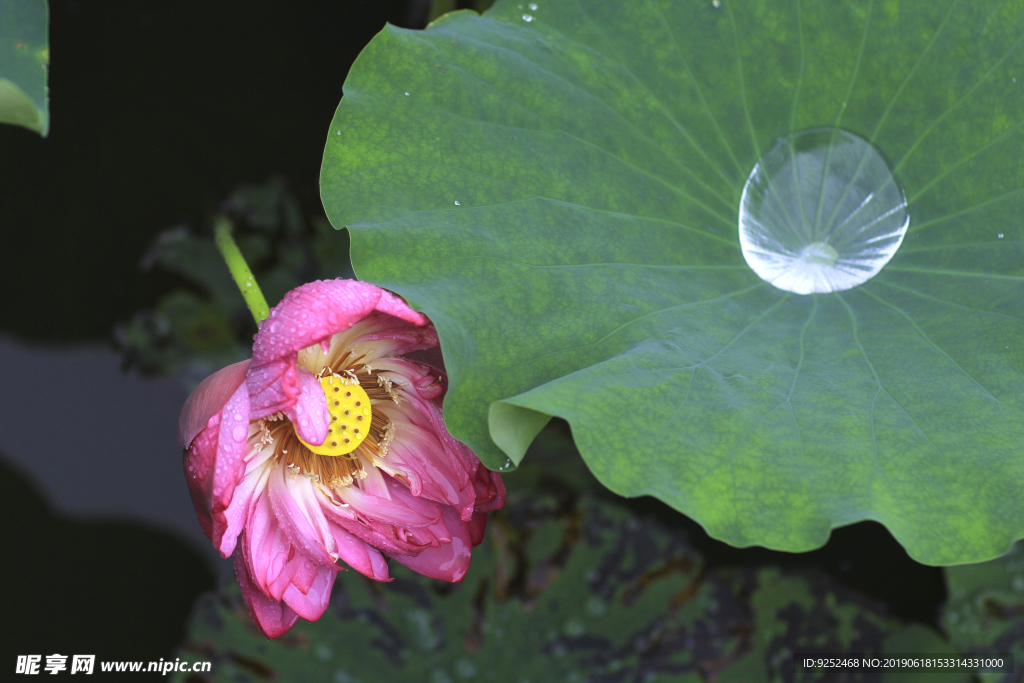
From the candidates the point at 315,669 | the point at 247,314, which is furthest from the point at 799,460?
the point at 247,314

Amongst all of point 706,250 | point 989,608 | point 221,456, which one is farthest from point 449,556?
point 989,608

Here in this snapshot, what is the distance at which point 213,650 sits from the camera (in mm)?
1115

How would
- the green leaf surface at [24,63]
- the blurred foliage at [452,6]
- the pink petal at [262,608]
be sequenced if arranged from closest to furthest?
the green leaf surface at [24,63]
the pink petal at [262,608]
the blurred foliage at [452,6]

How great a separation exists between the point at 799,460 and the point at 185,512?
1058 millimetres

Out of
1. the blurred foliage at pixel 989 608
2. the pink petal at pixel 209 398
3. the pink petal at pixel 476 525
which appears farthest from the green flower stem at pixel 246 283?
the blurred foliage at pixel 989 608

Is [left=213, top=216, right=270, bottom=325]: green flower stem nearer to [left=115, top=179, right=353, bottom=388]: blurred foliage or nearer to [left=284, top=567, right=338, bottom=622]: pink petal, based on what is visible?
[left=284, top=567, right=338, bottom=622]: pink petal

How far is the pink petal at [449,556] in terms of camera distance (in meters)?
0.66

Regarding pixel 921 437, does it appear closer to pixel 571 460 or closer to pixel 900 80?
pixel 900 80

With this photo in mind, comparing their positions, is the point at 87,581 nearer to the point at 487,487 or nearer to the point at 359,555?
the point at 359,555

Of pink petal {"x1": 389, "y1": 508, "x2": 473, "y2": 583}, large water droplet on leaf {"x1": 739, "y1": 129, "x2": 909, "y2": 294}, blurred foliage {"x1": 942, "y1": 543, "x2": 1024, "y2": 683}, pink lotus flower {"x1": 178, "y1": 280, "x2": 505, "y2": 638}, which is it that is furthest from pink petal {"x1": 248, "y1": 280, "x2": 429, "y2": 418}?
blurred foliage {"x1": 942, "y1": 543, "x2": 1024, "y2": 683}

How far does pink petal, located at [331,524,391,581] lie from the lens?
62cm

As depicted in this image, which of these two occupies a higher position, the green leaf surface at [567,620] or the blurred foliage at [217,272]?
the blurred foliage at [217,272]

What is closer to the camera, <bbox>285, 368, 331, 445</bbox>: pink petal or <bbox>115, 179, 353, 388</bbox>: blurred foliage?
<bbox>285, 368, 331, 445</bbox>: pink petal

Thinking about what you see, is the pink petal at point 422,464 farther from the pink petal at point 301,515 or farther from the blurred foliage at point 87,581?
the blurred foliage at point 87,581
